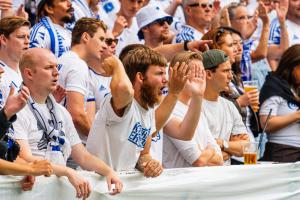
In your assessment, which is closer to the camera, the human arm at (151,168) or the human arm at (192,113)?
the human arm at (151,168)

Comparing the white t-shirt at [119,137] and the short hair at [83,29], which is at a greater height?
the short hair at [83,29]

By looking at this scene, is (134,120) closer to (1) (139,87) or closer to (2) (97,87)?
(1) (139,87)

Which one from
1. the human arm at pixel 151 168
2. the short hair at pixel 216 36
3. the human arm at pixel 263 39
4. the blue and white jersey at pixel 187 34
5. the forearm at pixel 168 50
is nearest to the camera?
the human arm at pixel 151 168

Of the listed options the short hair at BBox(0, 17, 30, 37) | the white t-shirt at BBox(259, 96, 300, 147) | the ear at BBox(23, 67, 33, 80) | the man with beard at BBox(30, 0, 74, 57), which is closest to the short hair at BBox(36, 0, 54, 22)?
the man with beard at BBox(30, 0, 74, 57)

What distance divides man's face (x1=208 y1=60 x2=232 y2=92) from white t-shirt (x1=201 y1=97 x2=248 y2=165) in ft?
0.50

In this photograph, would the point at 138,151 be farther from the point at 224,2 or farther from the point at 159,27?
the point at 224,2

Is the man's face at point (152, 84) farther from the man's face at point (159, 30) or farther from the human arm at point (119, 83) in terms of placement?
the man's face at point (159, 30)

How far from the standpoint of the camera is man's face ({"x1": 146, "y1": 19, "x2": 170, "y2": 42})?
32.9 feet

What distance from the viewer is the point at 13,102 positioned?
5.77 m

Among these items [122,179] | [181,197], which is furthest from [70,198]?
[181,197]

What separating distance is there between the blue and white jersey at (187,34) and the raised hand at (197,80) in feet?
8.88

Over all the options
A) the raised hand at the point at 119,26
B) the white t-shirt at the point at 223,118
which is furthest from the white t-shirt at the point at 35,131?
the raised hand at the point at 119,26

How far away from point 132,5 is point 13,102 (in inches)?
188

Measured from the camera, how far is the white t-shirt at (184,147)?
794 cm
